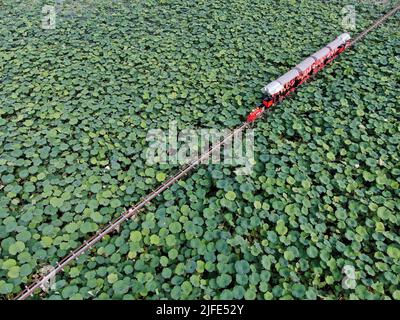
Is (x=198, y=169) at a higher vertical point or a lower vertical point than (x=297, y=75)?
lower

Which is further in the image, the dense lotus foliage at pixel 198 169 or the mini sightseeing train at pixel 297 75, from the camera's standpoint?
the mini sightseeing train at pixel 297 75

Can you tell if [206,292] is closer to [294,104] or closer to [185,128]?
[185,128]

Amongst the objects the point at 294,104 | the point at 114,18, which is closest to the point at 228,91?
the point at 294,104

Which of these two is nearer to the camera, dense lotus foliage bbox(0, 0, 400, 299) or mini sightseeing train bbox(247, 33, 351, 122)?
dense lotus foliage bbox(0, 0, 400, 299)
